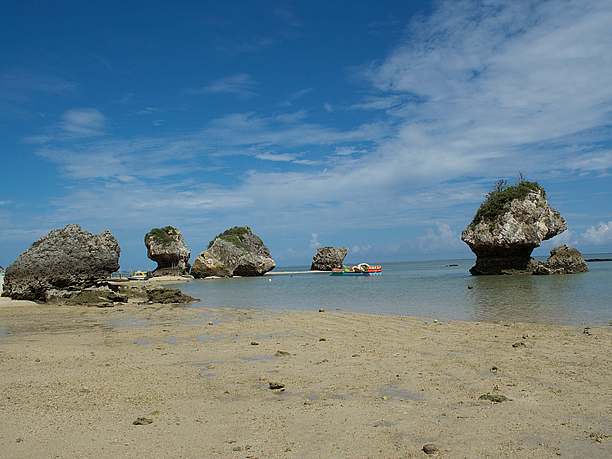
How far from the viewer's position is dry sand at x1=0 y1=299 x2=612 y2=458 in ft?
16.2

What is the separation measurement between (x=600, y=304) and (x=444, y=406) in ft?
50.9

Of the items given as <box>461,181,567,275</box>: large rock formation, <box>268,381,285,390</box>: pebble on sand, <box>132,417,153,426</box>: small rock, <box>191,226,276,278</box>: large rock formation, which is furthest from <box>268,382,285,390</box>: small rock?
<box>191,226,276,278</box>: large rock formation

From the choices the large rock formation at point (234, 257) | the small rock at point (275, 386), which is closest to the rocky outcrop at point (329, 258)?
the large rock formation at point (234, 257)

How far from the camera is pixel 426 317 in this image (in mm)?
16641

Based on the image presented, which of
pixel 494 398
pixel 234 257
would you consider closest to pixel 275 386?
pixel 494 398

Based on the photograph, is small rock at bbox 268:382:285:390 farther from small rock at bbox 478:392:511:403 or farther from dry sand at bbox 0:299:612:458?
small rock at bbox 478:392:511:403

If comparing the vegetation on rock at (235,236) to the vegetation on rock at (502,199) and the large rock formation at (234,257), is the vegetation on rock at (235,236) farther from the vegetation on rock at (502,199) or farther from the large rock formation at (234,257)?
the vegetation on rock at (502,199)

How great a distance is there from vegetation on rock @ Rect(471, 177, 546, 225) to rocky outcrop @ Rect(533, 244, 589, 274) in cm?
605

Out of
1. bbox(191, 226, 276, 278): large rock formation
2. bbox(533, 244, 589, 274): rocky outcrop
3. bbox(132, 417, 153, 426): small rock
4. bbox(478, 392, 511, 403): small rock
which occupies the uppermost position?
bbox(191, 226, 276, 278): large rock formation

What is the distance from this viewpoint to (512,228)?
48.6 metres

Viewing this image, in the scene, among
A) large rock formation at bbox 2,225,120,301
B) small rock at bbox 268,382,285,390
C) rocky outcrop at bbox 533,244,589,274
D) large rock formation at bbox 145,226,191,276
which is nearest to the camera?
small rock at bbox 268,382,285,390

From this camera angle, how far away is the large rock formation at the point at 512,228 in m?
48.7

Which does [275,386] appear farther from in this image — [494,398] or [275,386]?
[494,398]

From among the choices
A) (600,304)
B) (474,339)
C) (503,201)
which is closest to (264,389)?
(474,339)
